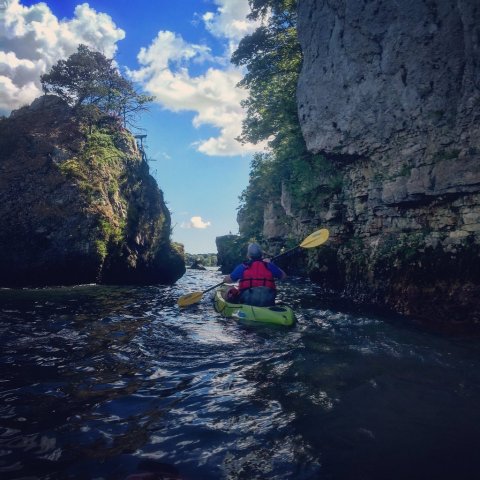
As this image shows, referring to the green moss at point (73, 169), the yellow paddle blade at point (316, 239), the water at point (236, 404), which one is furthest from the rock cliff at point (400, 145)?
the green moss at point (73, 169)

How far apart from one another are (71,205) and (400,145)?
39.9ft

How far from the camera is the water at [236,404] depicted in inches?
102

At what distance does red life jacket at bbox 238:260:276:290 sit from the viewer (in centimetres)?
813

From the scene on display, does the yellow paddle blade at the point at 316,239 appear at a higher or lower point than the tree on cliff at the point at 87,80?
lower

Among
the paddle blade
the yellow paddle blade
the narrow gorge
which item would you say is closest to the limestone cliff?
the paddle blade

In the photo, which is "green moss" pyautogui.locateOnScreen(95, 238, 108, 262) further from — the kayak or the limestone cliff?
the kayak

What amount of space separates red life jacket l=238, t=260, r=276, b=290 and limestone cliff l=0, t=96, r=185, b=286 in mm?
8001

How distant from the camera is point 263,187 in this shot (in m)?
23.3

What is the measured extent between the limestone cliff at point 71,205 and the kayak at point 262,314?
26.1ft

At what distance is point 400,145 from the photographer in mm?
9609

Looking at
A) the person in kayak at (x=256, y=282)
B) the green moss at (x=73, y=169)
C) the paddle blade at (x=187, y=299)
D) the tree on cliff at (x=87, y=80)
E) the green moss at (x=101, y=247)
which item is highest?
the tree on cliff at (x=87, y=80)

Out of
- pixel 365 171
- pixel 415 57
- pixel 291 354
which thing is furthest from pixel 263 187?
pixel 291 354

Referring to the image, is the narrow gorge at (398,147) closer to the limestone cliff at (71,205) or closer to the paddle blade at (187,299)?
the paddle blade at (187,299)

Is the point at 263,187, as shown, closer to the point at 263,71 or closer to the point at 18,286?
the point at 263,71
